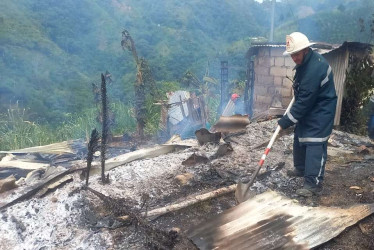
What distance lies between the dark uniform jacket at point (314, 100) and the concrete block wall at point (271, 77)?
5.57 meters

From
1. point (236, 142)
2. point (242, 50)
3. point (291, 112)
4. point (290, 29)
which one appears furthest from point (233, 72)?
point (291, 112)

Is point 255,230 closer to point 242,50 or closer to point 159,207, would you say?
point 159,207

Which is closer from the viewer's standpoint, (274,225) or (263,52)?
(274,225)

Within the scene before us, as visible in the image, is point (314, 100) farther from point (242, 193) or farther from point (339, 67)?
point (339, 67)

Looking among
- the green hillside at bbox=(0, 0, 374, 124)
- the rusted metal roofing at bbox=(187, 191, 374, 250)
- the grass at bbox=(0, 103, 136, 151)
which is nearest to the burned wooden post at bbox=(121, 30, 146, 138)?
the grass at bbox=(0, 103, 136, 151)

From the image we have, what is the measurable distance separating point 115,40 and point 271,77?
102 ft

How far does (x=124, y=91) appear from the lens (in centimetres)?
2708

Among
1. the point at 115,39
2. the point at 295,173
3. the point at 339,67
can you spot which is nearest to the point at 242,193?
the point at 295,173

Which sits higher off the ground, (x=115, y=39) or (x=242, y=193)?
(x=115, y=39)

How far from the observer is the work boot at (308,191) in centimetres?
407

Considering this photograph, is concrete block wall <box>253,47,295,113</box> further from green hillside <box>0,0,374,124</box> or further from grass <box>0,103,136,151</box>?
green hillside <box>0,0,374,124</box>

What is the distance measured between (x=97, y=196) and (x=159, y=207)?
2.69ft

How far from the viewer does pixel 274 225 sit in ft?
10.9

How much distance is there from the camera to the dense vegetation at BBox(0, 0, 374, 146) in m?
25.1
